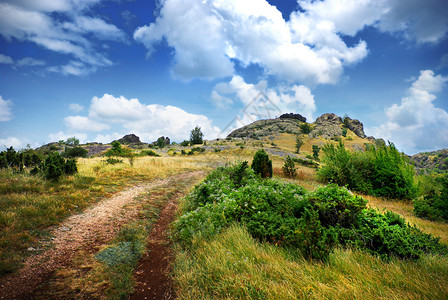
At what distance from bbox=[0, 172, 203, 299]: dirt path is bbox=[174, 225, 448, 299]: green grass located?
2.43 meters

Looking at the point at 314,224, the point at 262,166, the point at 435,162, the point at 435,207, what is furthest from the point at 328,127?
the point at 314,224

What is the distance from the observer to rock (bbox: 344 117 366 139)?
111 metres

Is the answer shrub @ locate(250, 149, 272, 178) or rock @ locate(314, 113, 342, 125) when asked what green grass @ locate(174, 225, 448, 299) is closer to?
shrub @ locate(250, 149, 272, 178)

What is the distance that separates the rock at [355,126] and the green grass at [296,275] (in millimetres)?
129151

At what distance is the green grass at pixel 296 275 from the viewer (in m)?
2.51

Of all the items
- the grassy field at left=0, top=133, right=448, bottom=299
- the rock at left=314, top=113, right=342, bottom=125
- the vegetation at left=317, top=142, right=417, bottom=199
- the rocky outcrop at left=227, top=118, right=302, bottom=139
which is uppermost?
the rock at left=314, top=113, right=342, bottom=125

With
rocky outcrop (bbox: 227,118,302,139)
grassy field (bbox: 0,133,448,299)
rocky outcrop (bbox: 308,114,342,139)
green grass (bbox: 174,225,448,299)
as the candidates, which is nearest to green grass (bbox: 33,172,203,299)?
grassy field (bbox: 0,133,448,299)

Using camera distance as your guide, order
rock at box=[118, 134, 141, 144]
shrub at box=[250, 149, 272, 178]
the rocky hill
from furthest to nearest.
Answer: the rocky hill < rock at box=[118, 134, 141, 144] < shrub at box=[250, 149, 272, 178]

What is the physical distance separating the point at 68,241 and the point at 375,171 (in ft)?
50.8

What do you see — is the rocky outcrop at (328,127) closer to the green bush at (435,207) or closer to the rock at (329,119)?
the rock at (329,119)

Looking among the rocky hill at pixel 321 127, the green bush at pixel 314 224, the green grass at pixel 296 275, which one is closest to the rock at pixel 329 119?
the rocky hill at pixel 321 127

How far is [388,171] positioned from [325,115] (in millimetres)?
134812

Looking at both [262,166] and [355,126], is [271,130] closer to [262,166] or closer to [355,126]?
[355,126]

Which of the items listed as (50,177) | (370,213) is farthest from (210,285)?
(50,177)
